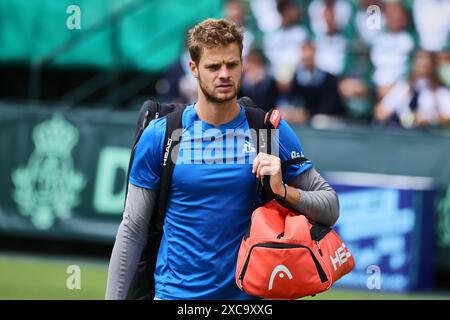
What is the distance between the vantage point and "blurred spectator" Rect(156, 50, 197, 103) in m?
12.8

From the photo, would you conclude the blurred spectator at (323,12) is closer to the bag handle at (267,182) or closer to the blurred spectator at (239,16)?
the blurred spectator at (239,16)

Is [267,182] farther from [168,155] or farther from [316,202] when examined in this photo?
[168,155]

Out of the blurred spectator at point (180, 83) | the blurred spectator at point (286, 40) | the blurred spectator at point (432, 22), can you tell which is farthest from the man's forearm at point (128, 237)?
the blurred spectator at point (432, 22)

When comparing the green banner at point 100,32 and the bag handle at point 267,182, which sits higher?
the green banner at point 100,32

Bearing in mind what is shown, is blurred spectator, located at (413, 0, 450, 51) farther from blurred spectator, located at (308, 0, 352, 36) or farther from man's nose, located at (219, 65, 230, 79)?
man's nose, located at (219, 65, 230, 79)

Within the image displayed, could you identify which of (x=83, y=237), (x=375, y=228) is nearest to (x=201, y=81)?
(x=375, y=228)

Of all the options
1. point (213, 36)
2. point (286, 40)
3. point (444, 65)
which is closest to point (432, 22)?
point (444, 65)

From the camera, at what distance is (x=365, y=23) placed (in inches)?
516

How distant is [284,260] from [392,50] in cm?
817

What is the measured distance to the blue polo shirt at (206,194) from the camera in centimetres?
521

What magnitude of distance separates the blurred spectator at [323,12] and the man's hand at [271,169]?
827 centimetres

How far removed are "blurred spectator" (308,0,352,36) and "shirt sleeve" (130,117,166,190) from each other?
26.8 feet
